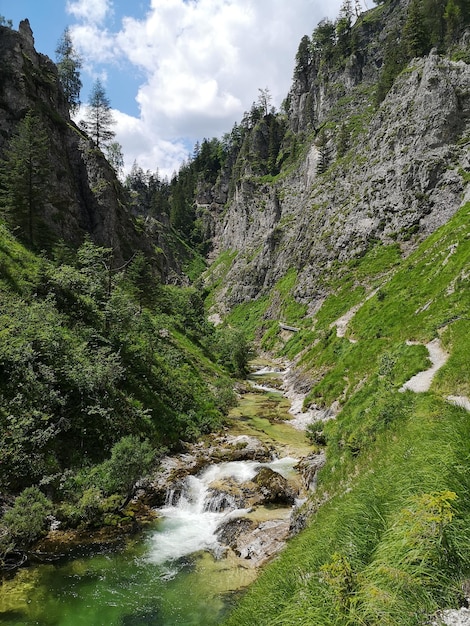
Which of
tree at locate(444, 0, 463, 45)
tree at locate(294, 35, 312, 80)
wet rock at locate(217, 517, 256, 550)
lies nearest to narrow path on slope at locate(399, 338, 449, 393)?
wet rock at locate(217, 517, 256, 550)

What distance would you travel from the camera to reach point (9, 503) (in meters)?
16.2

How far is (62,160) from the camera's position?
55.7m

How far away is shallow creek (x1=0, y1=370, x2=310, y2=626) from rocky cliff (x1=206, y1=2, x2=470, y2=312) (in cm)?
5062

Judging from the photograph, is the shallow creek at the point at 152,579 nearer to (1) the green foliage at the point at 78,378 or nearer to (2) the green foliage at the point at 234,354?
(1) the green foliage at the point at 78,378

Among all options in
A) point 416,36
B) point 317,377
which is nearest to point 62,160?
point 317,377

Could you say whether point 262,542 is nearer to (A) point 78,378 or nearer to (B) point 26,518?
(B) point 26,518

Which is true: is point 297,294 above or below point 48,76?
below

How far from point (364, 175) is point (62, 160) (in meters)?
56.4

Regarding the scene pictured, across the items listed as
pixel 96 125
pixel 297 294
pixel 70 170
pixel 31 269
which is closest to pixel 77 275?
pixel 31 269

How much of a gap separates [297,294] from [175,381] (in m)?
47.0

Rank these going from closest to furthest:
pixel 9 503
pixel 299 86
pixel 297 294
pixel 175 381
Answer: pixel 9 503, pixel 175 381, pixel 297 294, pixel 299 86

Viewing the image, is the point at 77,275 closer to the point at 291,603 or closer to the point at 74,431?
the point at 74,431

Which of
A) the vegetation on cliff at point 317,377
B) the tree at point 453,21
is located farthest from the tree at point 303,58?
the tree at point 453,21

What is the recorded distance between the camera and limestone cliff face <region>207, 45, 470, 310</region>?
56531mm
